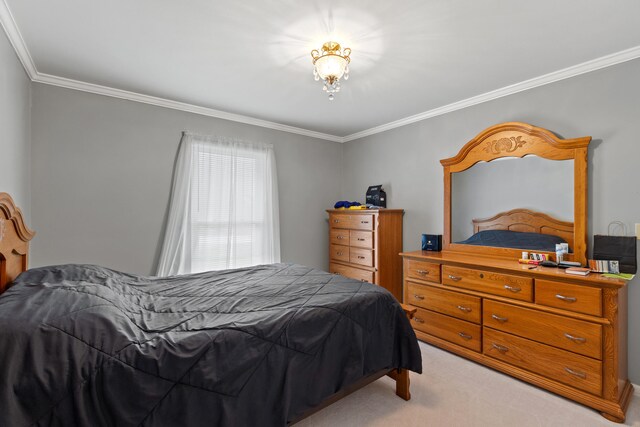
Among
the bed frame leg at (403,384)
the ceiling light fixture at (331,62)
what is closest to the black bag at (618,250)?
the bed frame leg at (403,384)

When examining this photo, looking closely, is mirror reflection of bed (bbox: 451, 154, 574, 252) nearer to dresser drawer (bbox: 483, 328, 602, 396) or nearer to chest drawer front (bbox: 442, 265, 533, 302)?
chest drawer front (bbox: 442, 265, 533, 302)

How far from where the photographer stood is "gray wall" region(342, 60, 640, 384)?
91.0 inches

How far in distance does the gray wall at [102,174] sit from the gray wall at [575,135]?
7.95ft

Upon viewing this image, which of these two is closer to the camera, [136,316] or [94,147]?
[136,316]

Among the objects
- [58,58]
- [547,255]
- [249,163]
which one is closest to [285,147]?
[249,163]

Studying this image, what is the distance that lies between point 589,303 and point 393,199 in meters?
2.38

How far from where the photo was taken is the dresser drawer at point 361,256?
3841 millimetres

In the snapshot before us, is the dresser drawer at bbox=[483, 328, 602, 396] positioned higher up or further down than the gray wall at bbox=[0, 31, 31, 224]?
further down

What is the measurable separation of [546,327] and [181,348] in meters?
2.56

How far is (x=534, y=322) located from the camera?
7.72 feet

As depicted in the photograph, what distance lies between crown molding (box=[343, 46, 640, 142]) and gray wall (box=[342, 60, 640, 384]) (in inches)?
1.9

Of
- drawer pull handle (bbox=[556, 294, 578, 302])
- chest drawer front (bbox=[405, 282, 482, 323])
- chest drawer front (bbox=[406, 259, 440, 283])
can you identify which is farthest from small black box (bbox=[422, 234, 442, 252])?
drawer pull handle (bbox=[556, 294, 578, 302])

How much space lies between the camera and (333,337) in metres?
1.80

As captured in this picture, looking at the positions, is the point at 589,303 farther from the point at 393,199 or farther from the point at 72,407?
the point at 72,407
